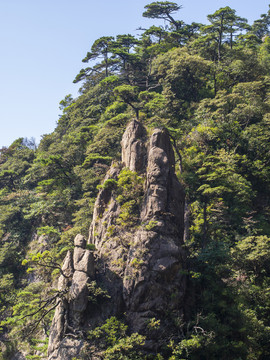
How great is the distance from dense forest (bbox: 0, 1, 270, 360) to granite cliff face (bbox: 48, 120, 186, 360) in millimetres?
769

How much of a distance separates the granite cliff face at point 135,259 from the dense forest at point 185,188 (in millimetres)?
769

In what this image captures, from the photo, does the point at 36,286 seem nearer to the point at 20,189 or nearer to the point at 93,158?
the point at 93,158

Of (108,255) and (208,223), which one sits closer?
(108,255)

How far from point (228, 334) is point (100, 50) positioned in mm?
40756

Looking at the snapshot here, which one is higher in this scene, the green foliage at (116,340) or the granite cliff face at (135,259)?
the granite cliff face at (135,259)

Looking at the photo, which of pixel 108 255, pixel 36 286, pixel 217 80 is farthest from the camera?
pixel 217 80

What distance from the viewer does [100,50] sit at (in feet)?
149

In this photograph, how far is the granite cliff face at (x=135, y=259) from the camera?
1599 centimetres

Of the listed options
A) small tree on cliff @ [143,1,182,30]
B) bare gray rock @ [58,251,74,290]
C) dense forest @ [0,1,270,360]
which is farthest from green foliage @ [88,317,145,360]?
small tree on cliff @ [143,1,182,30]

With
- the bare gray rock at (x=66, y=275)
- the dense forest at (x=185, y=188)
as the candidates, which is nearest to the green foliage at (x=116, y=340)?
the dense forest at (x=185, y=188)

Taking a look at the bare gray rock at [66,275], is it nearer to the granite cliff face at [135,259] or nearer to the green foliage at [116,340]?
the granite cliff face at [135,259]

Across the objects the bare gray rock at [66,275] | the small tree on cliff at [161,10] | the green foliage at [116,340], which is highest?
the small tree on cliff at [161,10]

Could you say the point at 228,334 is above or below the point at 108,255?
below

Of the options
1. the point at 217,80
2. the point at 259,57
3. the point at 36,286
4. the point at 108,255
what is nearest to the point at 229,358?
the point at 108,255
